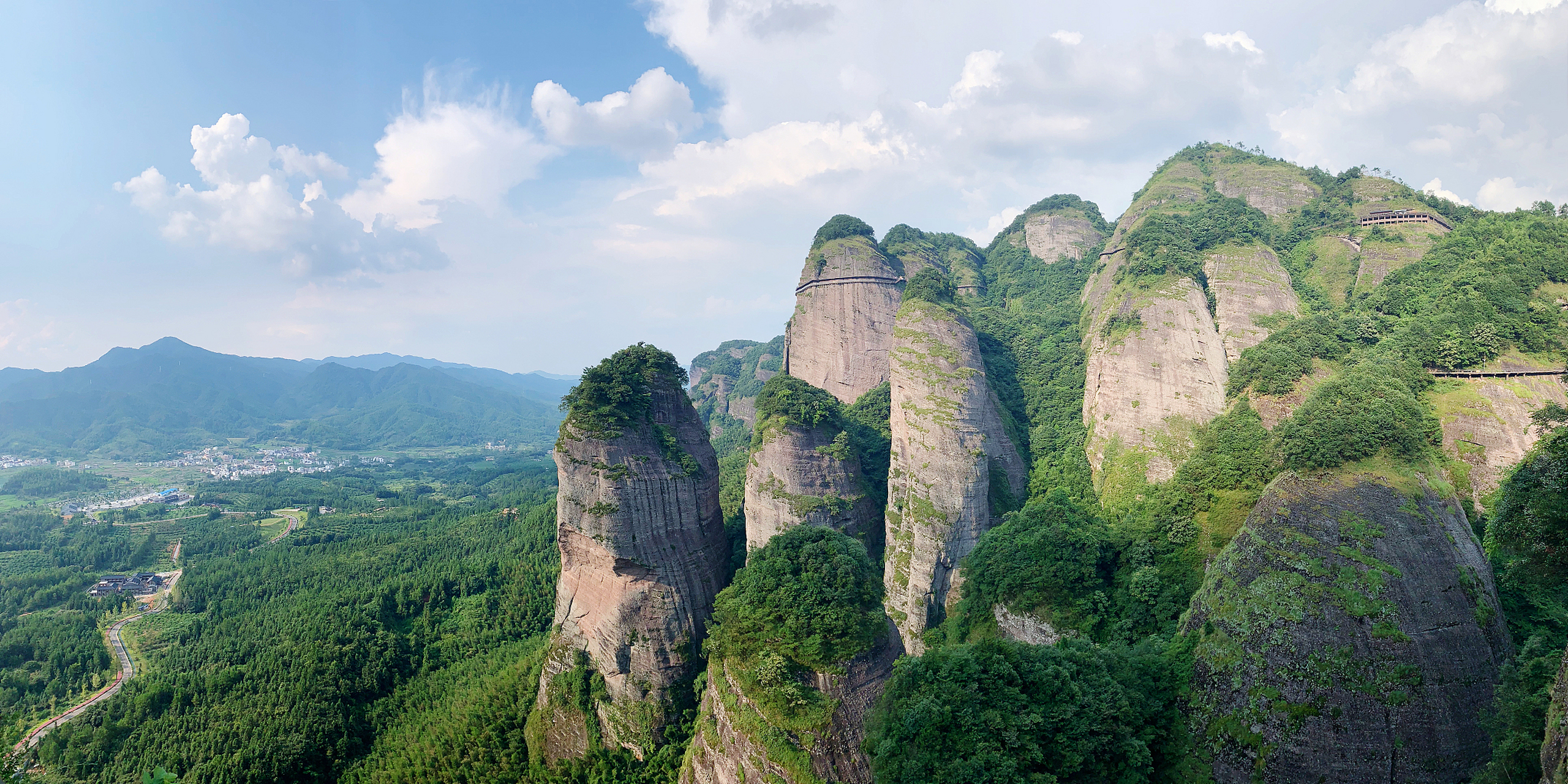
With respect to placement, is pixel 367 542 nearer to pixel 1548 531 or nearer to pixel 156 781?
pixel 156 781

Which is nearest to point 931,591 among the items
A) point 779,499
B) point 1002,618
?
point 1002,618

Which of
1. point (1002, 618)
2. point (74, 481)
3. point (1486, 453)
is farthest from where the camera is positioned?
point (74, 481)

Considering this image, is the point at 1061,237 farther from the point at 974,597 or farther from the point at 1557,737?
the point at 1557,737

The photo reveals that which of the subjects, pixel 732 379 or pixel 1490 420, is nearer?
pixel 1490 420

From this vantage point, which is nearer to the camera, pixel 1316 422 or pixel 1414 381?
pixel 1316 422

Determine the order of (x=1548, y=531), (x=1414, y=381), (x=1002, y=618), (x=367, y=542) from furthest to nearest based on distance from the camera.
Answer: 1. (x=367, y=542)
2. (x=1002, y=618)
3. (x=1414, y=381)
4. (x=1548, y=531)

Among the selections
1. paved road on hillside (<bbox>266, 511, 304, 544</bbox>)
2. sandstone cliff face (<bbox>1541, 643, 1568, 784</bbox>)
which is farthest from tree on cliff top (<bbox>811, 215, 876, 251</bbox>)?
paved road on hillside (<bbox>266, 511, 304, 544</bbox>)

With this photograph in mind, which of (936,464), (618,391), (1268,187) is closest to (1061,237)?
(1268,187)

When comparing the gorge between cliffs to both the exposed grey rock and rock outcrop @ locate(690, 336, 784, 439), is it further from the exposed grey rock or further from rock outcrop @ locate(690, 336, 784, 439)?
rock outcrop @ locate(690, 336, 784, 439)

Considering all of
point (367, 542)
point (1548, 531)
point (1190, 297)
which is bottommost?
point (367, 542)
